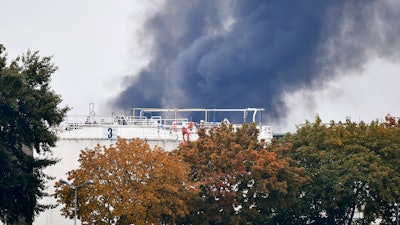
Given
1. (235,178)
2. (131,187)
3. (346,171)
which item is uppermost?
(346,171)

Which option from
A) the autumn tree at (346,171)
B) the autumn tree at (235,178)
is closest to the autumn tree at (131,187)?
the autumn tree at (235,178)

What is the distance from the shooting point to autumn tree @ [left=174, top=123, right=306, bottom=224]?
104 metres

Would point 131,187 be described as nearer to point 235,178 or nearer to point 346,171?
point 235,178

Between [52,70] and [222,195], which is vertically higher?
[52,70]

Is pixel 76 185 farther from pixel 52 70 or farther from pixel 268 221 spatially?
Result: pixel 268 221

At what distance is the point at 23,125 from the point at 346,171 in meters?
28.6

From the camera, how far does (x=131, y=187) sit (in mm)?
98312

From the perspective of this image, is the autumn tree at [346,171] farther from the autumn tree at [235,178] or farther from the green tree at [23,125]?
the green tree at [23,125]

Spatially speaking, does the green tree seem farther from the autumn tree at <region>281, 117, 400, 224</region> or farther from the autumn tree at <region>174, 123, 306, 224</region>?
the autumn tree at <region>281, 117, 400, 224</region>

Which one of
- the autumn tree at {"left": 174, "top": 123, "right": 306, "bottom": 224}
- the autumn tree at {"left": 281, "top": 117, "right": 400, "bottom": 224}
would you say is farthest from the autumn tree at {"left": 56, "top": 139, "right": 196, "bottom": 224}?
the autumn tree at {"left": 281, "top": 117, "right": 400, "bottom": 224}

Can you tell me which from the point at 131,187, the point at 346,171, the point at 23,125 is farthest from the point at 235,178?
the point at 23,125

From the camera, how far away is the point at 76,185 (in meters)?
98.4

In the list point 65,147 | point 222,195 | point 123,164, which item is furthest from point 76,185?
point 65,147

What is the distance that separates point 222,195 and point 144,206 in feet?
25.7
